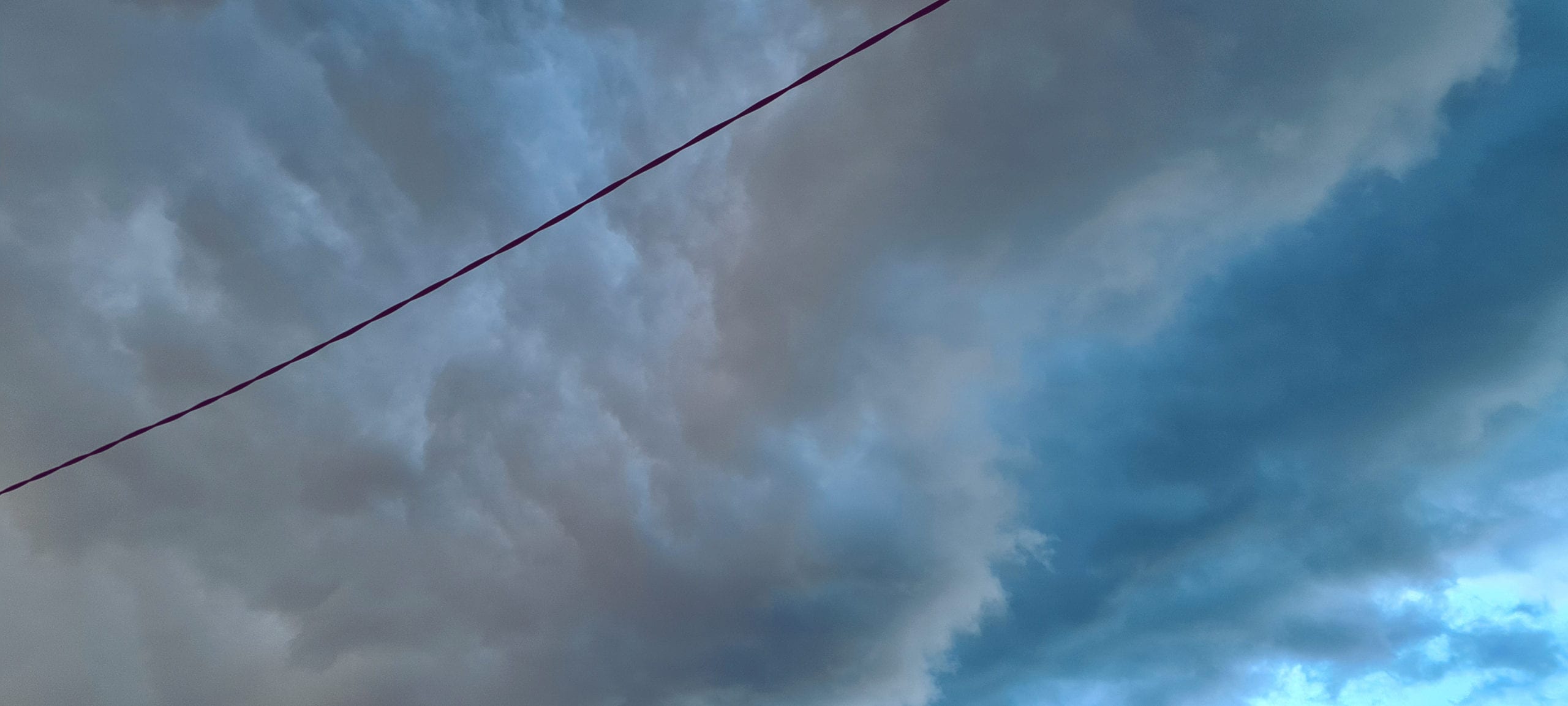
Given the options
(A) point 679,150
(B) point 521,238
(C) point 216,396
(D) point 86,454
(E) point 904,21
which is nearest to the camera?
(E) point 904,21

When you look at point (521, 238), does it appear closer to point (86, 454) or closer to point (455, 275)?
point (455, 275)

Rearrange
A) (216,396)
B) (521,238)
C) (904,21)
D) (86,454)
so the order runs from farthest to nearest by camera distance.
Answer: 1. (86,454)
2. (216,396)
3. (521,238)
4. (904,21)

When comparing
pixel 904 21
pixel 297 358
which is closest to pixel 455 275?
pixel 297 358

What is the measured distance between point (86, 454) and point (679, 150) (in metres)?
15.2

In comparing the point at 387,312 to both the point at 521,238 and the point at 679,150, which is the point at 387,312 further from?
the point at 679,150

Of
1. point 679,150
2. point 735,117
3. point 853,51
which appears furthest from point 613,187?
point 853,51

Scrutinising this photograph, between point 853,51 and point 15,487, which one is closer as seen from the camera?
point 853,51

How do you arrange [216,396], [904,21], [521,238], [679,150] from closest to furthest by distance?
[904,21], [679,150], [521,238], [216,396]

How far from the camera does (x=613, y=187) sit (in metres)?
12.2

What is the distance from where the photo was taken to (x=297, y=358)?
1366cm

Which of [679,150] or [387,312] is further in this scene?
[387,312]

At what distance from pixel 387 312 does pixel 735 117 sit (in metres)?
7.30

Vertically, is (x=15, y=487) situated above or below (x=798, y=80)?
below

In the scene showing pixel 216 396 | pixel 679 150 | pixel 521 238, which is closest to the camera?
pixel 679 150
